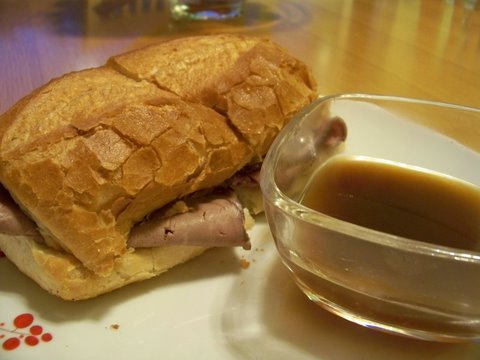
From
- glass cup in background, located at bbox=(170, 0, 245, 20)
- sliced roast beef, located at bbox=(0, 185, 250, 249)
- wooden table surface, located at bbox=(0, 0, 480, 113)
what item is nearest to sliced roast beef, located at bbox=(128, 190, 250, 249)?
sliced roast beef, located at bbox=(0, 185, 250, 249)

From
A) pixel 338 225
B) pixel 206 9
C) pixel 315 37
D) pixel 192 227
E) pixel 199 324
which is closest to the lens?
pixel 338 225

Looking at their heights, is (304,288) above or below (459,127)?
below

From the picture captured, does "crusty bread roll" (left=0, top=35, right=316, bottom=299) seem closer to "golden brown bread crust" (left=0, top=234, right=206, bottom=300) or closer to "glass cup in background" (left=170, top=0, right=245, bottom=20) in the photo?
"golden brown bread crust" (left=0, top=234, right=206, bottom=300)

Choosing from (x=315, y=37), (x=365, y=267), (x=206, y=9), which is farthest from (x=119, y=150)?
(x=206, y=9)

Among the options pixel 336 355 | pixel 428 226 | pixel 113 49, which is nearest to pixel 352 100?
pixel 428 226

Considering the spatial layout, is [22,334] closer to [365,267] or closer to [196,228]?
[196,228]

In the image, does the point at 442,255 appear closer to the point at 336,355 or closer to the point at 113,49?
the point at 336,355

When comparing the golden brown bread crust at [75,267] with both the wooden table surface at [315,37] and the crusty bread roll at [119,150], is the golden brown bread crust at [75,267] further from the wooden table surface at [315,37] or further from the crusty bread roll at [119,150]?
the wooden table surface at [315,37]

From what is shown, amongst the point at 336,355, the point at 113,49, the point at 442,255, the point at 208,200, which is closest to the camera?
the point at 442,255
